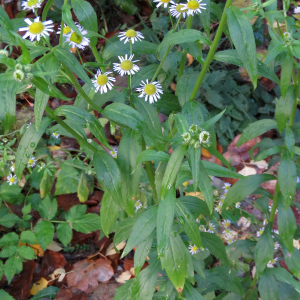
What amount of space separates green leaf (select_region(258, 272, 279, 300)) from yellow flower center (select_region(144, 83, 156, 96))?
3.36 feet

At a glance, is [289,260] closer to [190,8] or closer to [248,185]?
[248,185]

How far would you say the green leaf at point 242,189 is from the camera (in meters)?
1.25

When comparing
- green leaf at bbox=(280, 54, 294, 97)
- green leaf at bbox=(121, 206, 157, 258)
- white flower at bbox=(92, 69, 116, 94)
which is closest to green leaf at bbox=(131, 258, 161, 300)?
green leaf at bbox=(121, 206, 157, 258)

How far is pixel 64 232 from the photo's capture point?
5.71 feet

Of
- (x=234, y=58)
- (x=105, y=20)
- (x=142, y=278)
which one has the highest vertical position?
(x=234, y=58)

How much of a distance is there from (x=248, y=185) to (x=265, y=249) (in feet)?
0.99

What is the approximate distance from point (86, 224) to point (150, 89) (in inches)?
42.4

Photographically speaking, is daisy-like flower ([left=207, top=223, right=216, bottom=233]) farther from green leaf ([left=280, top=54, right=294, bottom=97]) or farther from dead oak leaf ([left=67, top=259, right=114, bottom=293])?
green leaf ([left=280, top=54, right=294, bottom=97])

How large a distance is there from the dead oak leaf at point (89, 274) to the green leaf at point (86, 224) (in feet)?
0.89

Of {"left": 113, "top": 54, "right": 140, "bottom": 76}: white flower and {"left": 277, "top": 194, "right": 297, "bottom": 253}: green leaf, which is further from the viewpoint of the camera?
{"left": 277, "top": 194, "right": 297, "bottom": 253}: green leaf

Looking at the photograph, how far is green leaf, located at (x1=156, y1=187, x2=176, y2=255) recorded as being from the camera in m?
0.79

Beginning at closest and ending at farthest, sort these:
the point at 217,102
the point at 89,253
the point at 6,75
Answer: the point at 6,75 → the point at 89,253 → the point at 217,102

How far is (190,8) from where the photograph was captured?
909mm

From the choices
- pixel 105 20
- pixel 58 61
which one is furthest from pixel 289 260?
pixel 105 20
